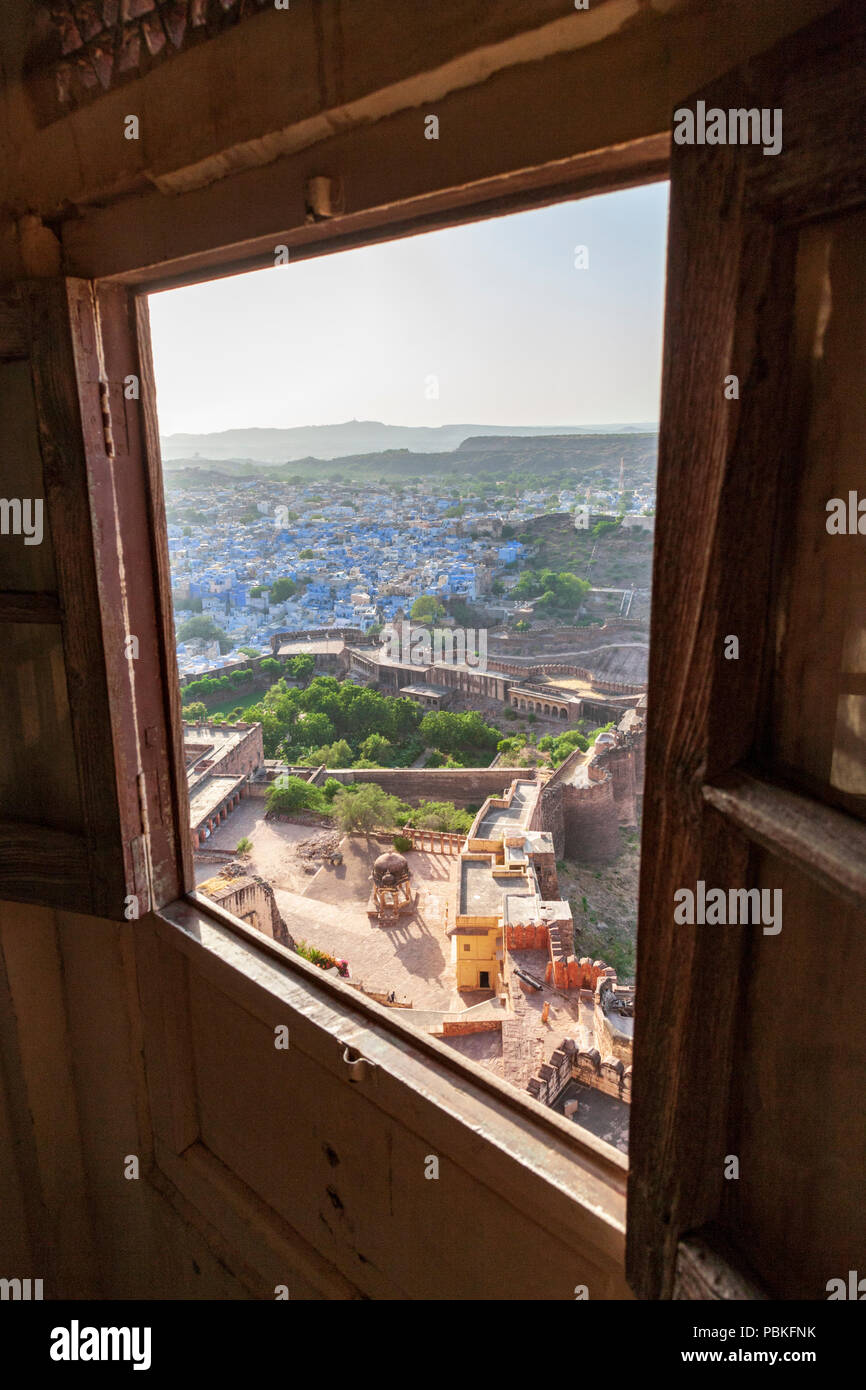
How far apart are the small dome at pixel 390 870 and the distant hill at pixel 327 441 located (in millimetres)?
1226

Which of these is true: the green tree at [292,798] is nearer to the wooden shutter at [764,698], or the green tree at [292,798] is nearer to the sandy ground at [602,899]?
the sandy ground at [602,899]

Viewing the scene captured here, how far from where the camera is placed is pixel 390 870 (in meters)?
2.39

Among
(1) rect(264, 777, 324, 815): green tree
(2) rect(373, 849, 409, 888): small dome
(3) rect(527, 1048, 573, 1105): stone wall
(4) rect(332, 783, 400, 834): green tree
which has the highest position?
(1) rect(264, 777, 324, 815): green tree

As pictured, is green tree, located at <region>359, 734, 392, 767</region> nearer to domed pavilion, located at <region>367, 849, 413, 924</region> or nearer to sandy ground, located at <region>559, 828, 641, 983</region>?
domed pavilion, located at <region>367, 849, 413, 924</region>

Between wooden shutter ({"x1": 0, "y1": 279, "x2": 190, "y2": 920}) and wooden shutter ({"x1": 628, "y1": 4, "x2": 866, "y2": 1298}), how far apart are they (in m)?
1.15

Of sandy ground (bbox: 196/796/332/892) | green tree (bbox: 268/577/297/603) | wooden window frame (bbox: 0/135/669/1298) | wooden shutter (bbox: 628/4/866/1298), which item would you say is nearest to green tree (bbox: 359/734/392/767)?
sandy ground (bbox: 196/796/332/892)

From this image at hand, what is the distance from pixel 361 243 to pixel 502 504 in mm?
1083

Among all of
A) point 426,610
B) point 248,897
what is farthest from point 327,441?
point 248,897

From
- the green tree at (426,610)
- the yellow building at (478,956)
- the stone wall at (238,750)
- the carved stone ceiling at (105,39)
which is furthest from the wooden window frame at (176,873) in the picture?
the green tree at (426,610)

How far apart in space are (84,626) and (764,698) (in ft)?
4.19

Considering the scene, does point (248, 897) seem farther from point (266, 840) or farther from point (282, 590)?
point (282, 590)

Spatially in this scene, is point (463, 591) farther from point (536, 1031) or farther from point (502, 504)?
point (536, 1031)

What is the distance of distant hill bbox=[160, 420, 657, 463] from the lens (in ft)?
7.29

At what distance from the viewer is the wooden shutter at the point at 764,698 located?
1.99 feet
